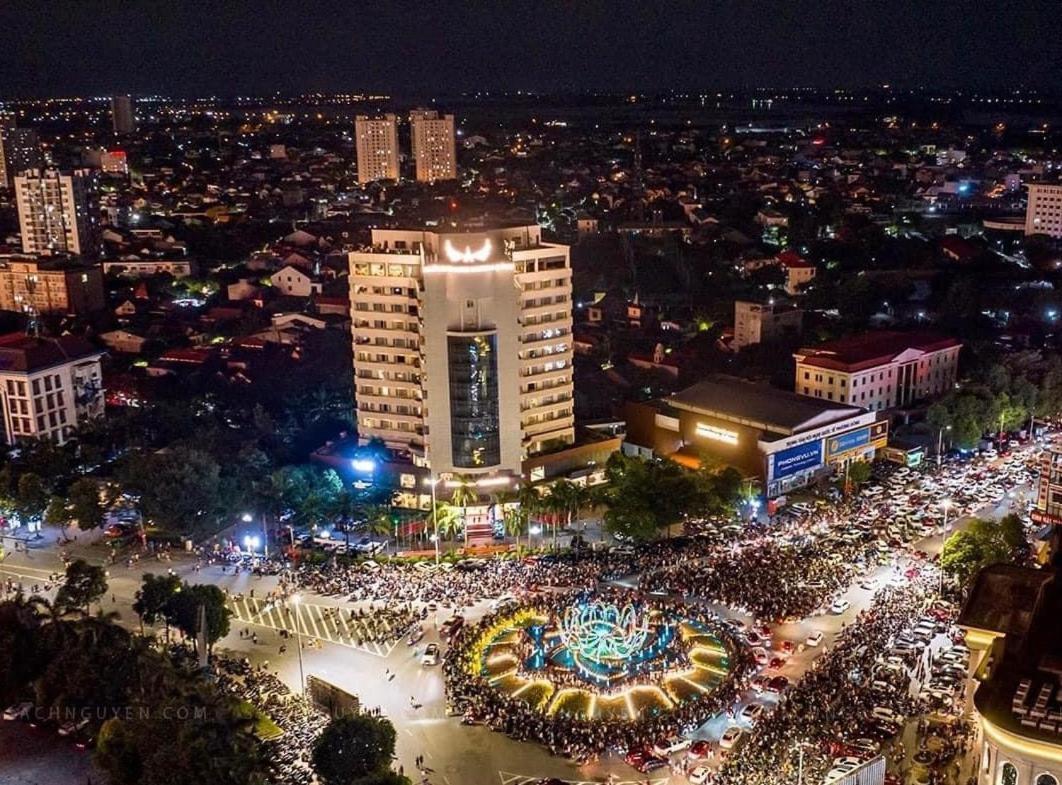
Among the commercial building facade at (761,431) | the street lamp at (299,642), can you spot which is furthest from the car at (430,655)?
the commercial building facade at (761,431)

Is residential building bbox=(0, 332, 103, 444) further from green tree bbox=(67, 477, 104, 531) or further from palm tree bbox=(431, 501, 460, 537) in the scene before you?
palm tree bbox=(431, 501, 460, 537)

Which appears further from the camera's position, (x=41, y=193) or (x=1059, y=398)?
(x=41, y=193)

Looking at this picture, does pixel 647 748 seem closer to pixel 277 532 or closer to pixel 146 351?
pixel 277 532

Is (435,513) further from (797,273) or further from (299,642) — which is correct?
(797,273)

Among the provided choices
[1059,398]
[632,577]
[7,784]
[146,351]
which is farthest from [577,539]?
[146,351]

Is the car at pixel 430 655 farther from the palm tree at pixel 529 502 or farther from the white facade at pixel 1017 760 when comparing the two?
the white facade at pixel 1017 760
